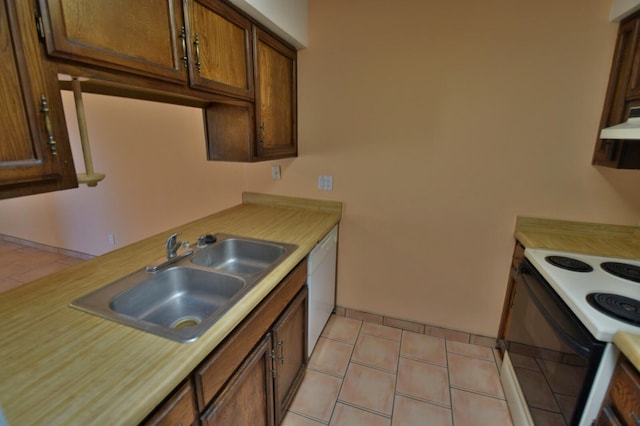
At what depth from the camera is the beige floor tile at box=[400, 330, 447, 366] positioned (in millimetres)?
2113

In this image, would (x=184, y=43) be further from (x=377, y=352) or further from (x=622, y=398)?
(x=377, y=352)

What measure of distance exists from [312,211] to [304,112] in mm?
753

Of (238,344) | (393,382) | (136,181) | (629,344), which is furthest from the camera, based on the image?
(136,181)

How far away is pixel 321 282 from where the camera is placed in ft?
6.66

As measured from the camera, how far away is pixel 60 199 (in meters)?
3.55

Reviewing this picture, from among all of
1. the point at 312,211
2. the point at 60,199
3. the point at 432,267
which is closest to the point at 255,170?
the point at 312,211

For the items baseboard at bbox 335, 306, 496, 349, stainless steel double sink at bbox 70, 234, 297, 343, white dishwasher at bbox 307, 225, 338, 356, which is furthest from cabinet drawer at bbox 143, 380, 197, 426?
baseboard at bbox 335, 306, 496, 349

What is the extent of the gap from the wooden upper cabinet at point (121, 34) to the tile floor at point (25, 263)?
3424 millimetres

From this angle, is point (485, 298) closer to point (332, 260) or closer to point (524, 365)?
point (524, 365)

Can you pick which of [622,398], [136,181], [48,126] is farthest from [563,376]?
[136,181]

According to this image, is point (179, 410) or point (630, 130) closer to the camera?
point (179, 410)

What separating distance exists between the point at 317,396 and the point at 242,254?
97 centimetres

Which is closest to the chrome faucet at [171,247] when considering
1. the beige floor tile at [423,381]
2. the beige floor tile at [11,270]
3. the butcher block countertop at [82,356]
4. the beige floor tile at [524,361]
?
the butcher block countertop at [82,356]

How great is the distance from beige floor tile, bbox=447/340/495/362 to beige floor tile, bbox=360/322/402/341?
375mm
